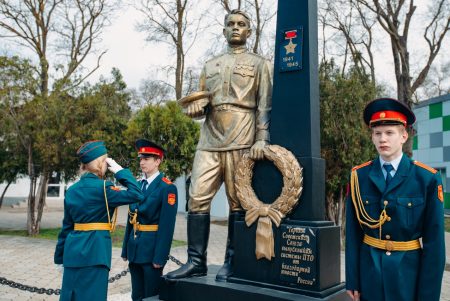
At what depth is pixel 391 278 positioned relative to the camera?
2408 millimetres

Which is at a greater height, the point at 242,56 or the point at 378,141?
the point at 242,56

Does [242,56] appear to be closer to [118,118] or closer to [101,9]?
[118,118]

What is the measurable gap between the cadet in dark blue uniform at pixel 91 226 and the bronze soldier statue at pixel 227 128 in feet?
2.54

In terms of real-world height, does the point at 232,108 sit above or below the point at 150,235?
above

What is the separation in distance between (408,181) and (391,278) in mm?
557

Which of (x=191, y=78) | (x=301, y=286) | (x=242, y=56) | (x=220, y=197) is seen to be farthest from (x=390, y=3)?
(x=301, y=286)

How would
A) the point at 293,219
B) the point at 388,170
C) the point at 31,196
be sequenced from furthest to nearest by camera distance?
the point at 31,196, the point at 293,219, the point at 388,170

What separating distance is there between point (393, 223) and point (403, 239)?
0.10 metres

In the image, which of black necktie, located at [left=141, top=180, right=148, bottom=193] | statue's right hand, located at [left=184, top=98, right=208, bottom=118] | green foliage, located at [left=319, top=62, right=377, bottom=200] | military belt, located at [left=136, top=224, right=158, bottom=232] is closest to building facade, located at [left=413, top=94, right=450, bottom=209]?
green foliage, located at [left=319, top=62, right=377, bottom=200]

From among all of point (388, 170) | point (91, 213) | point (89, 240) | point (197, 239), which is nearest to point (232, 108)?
point (197, 239)

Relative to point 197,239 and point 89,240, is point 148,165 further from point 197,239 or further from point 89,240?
point 89,240

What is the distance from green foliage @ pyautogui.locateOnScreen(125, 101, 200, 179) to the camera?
11.3 meters

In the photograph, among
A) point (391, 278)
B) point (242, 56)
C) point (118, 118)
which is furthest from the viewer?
point (118, 118)

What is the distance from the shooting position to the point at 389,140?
2.52 meters
